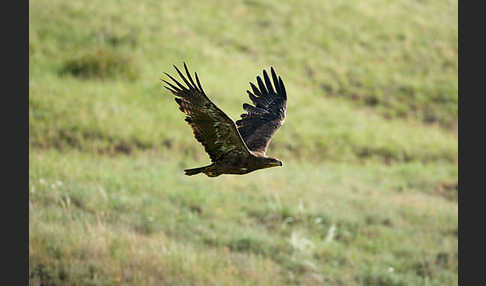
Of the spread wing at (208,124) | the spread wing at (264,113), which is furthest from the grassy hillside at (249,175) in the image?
the spread wing at (208,124)

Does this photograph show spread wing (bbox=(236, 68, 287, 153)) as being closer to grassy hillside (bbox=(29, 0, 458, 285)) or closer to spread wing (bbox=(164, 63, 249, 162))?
spread wing (bbox=(164, 63, 249, 162))

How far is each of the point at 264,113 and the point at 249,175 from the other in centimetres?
732

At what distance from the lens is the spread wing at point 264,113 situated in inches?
271

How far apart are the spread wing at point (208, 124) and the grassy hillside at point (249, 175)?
538cm

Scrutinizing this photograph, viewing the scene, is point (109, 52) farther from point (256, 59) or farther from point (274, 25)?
point (274, 25)

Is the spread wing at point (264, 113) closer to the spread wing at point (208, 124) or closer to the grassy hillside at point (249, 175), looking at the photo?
the spread wing at point (208, 124)

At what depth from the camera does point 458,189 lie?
16.1 meters

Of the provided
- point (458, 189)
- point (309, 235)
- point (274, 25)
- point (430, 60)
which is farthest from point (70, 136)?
point (430, 60)

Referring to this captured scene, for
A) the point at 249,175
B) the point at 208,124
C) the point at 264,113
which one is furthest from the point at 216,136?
the point at 249,175

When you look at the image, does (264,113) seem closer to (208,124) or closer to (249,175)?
(208,124)

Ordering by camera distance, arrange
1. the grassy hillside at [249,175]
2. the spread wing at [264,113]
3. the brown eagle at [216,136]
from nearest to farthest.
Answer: the brown eagle at [216,136] < the spread wing at [264,113] < the grassy hillside at [249,175]

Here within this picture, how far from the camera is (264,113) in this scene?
7359 millimetres

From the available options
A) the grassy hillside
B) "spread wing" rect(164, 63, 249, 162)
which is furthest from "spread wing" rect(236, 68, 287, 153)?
the grassy hillside

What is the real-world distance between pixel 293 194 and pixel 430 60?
1243cm
